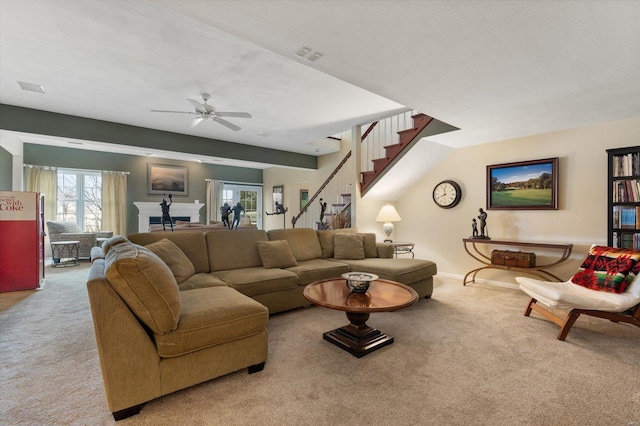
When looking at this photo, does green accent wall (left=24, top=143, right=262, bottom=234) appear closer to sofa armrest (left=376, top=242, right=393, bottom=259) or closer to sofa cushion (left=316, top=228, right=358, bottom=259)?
sofa cushion (left=316, top=228, right=358, bottom=259)

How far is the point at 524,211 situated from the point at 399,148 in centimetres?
206

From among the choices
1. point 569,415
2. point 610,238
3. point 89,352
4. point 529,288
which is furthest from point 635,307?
point 89,352

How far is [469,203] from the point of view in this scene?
4.99m

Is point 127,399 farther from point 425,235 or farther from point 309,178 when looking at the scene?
point 309,178

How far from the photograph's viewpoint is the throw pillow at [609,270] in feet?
9.23

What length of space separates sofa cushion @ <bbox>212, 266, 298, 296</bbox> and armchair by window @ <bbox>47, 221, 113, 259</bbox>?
5.24 metres

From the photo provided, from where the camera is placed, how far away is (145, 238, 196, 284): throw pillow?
2.89 m

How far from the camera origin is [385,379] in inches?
78.6

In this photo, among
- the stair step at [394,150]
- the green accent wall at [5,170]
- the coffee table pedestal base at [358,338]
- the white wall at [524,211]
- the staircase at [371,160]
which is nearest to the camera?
the coffee table pedestal base at [358,338]

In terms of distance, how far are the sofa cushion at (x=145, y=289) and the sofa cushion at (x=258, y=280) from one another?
121 centimetres

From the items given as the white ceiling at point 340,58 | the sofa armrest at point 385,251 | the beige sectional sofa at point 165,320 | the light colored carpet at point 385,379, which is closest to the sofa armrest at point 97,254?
the beige sectional sofa at point 165,320

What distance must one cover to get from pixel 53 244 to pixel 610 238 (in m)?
9.29

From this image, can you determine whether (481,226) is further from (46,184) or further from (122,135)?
(46,184)

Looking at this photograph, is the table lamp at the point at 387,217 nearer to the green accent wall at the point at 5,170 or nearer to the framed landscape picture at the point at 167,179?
the framed landscape picture at the point at 167,179
